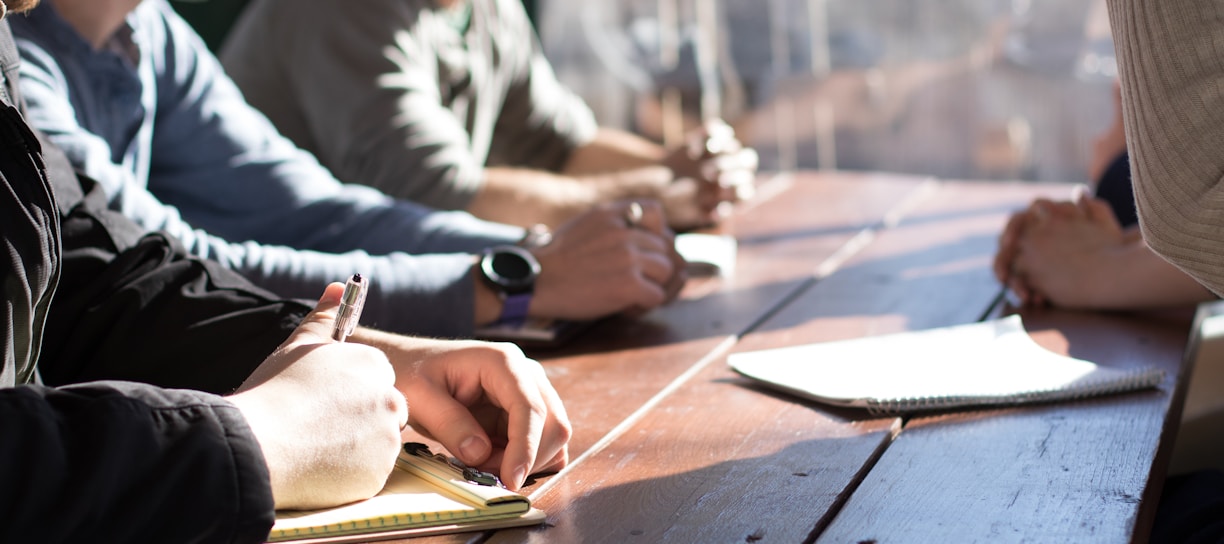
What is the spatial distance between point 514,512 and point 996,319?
29.2 inches

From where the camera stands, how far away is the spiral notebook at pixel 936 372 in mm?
987

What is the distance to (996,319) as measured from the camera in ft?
4.28

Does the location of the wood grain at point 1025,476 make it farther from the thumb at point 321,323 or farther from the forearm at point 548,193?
the forearm at point 548,193

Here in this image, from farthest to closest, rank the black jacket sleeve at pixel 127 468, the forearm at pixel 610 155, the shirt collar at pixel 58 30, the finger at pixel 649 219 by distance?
the forearm at pixel 610 155, the finger at pixel 649 219, the shirt collar at pixel 58 30, the black jacket sleeve at pixel 127 468

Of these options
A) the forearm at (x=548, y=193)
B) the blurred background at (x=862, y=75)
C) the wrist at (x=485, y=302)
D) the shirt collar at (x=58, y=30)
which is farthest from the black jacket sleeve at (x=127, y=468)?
the blurred background at (x=862, y=75)

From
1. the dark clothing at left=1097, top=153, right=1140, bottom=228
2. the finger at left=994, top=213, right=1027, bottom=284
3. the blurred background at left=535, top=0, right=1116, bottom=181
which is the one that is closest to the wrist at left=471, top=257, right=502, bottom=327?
the finger at left=994, top=213, right=1027, bottom=284

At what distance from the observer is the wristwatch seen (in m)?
1.30

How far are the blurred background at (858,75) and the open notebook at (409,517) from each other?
3.02m

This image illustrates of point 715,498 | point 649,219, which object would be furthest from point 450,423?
point 649,219

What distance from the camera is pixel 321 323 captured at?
0.82 m

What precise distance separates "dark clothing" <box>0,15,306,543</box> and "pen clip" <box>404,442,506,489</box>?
0.17 meters

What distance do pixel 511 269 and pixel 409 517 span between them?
1.99 ft

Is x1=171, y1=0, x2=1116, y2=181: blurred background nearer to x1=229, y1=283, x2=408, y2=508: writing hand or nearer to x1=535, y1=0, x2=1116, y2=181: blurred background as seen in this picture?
x1=535, y1=0, x2=1116, y2=181: blurred background

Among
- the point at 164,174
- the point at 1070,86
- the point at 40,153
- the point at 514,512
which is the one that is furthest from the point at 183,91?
the point at 1070,86
